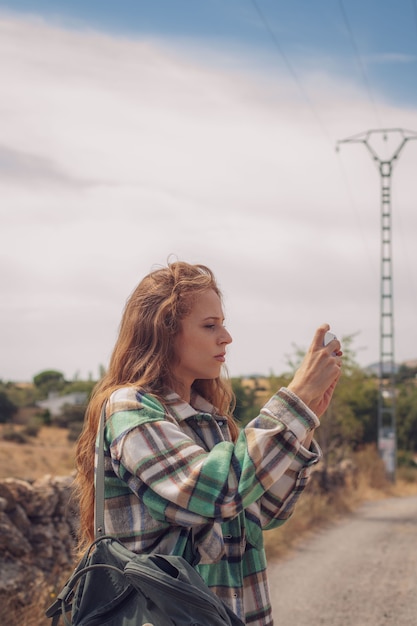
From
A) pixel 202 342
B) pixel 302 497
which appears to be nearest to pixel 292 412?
pixel 202 342

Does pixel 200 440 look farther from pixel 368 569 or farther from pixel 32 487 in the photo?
pixel 368 569

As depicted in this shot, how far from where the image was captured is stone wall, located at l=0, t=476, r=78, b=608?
6559 mm

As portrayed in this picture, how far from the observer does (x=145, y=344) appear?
8.27ft

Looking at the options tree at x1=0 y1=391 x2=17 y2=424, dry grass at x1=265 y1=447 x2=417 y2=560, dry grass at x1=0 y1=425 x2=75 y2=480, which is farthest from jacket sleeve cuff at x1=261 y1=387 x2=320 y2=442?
tree at x1=0 y1=391 x2=17 y2=424

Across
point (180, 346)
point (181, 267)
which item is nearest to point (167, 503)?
point (180, 346)

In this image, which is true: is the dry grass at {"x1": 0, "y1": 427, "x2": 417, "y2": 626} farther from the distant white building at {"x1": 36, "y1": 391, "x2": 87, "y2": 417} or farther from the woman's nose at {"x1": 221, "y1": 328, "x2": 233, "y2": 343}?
the distant white building at {"x1": 36, "y1": 391, "x2": 87, "y2": 417}

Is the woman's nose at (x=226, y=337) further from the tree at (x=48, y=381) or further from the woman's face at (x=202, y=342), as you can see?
the tree at (x=48, y=381)

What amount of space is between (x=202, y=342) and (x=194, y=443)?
33 cm

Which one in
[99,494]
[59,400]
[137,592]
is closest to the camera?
[137,592]

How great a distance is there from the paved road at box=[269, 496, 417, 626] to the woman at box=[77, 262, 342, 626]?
6.15m

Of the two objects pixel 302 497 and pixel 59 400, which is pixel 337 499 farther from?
pixel 59 400

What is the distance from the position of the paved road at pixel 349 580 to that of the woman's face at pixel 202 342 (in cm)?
624

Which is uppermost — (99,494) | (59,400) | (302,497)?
(99,494)

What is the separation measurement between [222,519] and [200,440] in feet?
1.05
